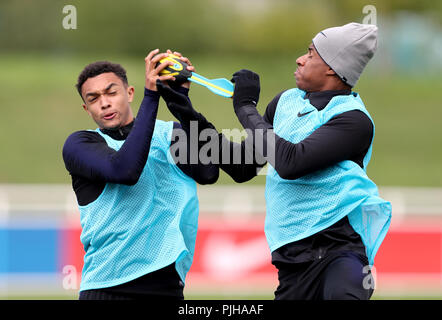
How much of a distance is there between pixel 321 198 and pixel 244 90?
0.65 metres

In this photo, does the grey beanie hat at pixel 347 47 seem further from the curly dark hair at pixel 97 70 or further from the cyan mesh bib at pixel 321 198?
the curly dark hair at pixel 97 70

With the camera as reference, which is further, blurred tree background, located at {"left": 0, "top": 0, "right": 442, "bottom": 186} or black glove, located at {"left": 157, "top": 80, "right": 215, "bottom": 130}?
blurred tree background, located at {"left": 0, "top": 0, "right": 442, "bottom": 186}

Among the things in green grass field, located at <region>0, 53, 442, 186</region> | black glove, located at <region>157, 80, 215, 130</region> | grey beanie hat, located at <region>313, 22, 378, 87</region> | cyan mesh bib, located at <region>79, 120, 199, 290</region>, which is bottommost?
cyan mesh bib, located at <region>79, 120, 199, 290</region>

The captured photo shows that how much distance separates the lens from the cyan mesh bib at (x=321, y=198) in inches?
136

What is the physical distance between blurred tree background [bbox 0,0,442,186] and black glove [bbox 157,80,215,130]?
1824 cm

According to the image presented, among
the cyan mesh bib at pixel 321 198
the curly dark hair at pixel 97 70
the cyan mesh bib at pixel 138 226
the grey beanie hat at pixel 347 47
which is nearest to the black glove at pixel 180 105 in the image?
the cyan mesh bib at pixel 138 226

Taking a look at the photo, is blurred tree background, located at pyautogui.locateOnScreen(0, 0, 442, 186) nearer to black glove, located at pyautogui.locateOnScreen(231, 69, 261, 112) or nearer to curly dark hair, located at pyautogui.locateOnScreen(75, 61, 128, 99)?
curly dark hair, located at pyautogui.locateOnScreen(75, 61, 128, 99)

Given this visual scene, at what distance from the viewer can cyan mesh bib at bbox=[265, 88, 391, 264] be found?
3459 millimetres

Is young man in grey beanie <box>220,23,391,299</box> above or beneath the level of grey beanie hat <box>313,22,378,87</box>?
beneath

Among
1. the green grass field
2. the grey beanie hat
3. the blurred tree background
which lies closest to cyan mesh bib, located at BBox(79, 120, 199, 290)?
the grey beanie hat

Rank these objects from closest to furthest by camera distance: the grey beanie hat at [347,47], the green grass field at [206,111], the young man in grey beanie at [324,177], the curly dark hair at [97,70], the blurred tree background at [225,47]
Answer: the young man in grey beanie at [324,177], the grey beanie hat at [347,47], the curly dark hair at [97,70], the green grass field at [206,111], the blurred tree background at [225,47]

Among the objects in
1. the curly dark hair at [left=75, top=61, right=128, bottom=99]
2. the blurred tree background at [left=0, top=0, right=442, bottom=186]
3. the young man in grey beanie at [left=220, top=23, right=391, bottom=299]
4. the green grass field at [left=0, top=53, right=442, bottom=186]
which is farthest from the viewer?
the blurred tree background at [left=0, top=0, right=442, bottom=186]

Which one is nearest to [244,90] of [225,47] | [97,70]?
[97,70]
